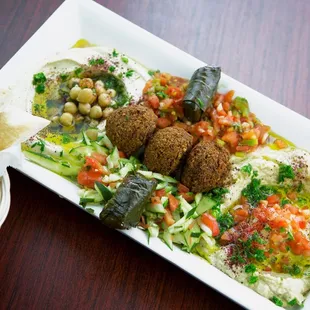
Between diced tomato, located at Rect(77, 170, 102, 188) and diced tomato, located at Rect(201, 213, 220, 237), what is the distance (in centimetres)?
84

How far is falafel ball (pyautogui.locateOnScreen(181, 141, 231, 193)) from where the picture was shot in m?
4.22

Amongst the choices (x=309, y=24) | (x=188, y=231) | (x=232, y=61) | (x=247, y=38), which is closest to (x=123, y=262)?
(x=188, y=231)

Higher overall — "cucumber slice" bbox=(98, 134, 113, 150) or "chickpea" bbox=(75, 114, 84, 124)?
"cucumber slice" bbox=(98, 134, 113, 150)

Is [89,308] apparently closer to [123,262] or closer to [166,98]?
[123,262]

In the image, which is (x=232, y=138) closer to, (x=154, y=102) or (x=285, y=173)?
(x=285, y=173)

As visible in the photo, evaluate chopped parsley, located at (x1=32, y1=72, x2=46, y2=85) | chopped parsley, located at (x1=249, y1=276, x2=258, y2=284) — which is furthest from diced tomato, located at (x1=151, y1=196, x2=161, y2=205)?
chopped parsley, located at (x1=32, y1=72, x2=46, y2=85)

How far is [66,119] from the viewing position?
15.5ft

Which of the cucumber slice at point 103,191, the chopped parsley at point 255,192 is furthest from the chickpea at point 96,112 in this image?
the chopped parsley at point 255,192

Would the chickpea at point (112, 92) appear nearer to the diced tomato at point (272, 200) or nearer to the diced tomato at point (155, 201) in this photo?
the diced tomato at point (155, 201)

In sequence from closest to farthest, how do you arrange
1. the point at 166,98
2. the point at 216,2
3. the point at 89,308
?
the point at 89,308 < the point at 166,98 < the point at 216,2

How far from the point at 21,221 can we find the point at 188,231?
1.33 m

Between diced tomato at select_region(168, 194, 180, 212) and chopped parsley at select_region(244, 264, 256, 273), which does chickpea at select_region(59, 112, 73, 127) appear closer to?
diced tomato at select_region(168, 194, 180, 212)

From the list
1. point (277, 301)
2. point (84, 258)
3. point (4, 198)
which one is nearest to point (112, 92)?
point (84, 258)

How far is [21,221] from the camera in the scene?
4426 mm
